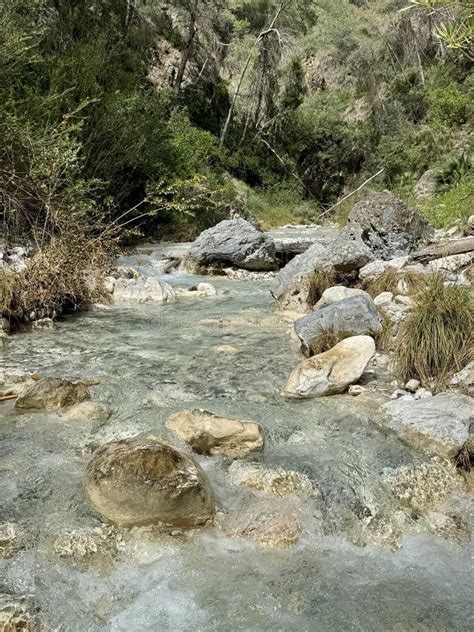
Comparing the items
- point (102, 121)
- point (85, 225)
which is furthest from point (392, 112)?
point (85, 225)

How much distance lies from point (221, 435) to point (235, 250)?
7.87 meters

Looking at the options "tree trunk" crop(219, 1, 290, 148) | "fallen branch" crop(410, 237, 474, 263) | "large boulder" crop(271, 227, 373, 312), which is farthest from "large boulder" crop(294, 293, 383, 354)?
"tree trunk" crop(219, 1, 290, 148)

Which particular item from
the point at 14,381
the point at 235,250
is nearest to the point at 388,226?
the point at 235,250

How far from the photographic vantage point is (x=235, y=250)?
10984mm

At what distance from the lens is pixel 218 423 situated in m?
3.51

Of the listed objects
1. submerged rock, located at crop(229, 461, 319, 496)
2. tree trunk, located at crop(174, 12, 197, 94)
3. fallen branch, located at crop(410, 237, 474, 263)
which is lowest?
submerged rock, located at crop(229, 461, 319, 496)

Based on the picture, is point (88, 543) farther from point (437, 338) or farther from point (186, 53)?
point (186, 53)

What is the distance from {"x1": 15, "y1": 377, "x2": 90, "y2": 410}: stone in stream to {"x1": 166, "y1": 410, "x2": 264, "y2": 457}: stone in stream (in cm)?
96

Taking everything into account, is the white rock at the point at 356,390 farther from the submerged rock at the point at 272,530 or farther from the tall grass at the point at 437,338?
the submerged rock at the point at 272,530

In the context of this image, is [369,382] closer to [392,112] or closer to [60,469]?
[60,469]

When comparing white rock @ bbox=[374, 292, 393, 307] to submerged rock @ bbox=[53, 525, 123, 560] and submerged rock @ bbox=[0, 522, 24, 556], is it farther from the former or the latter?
submerged rock @ bbox=[0, 522, 24, 556]

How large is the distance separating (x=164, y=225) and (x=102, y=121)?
361cm

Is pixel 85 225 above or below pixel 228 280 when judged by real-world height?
above

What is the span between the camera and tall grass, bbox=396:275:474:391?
14.1 feet
